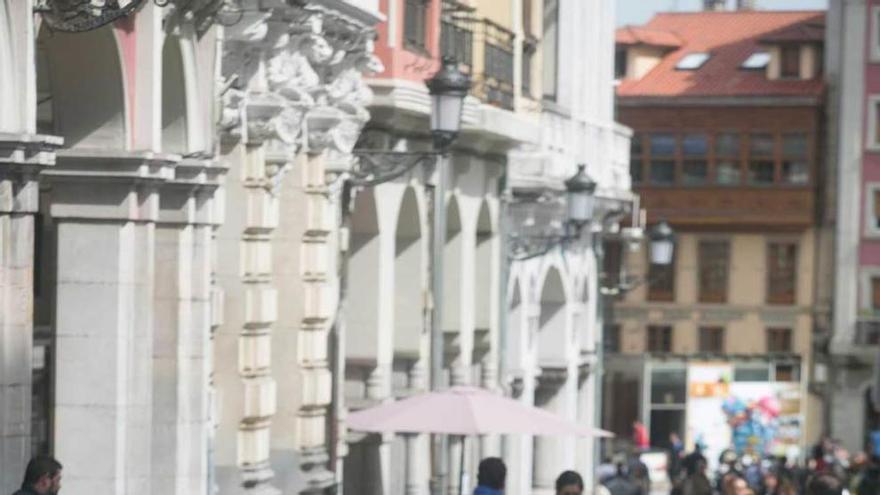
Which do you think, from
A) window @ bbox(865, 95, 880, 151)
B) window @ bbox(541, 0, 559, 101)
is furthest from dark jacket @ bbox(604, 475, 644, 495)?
window @ bbox(865, 95, 880, 151)

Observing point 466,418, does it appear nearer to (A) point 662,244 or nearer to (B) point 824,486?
(B) point 824,486

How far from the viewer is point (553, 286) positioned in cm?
5153

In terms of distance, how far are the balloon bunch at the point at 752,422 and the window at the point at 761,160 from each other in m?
10.6

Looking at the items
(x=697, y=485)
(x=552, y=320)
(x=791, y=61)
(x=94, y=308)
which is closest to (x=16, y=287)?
(x=94, y=308)

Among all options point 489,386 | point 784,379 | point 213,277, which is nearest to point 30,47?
point 213,277

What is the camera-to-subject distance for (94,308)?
21797 mm

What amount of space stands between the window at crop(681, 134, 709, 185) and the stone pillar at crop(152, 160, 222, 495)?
195 feet

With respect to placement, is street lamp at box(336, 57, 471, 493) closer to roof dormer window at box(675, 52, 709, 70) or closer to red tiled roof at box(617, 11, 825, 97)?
red tiled roof at box(617, 11, 825, 97)

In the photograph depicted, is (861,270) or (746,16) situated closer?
(861,270)

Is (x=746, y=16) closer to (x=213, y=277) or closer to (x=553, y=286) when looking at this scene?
(x=553, y=286)

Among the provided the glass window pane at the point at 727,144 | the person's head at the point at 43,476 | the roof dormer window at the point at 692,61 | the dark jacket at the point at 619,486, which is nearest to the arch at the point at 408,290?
the dark jacket at the point at 619,486

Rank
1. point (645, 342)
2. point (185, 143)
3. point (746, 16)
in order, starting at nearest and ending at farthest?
point (185, 143), point (645, 342), point (746, 16)

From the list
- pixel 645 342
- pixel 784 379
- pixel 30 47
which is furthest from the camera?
pixel 645 342

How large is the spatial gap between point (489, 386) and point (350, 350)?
8.33m
